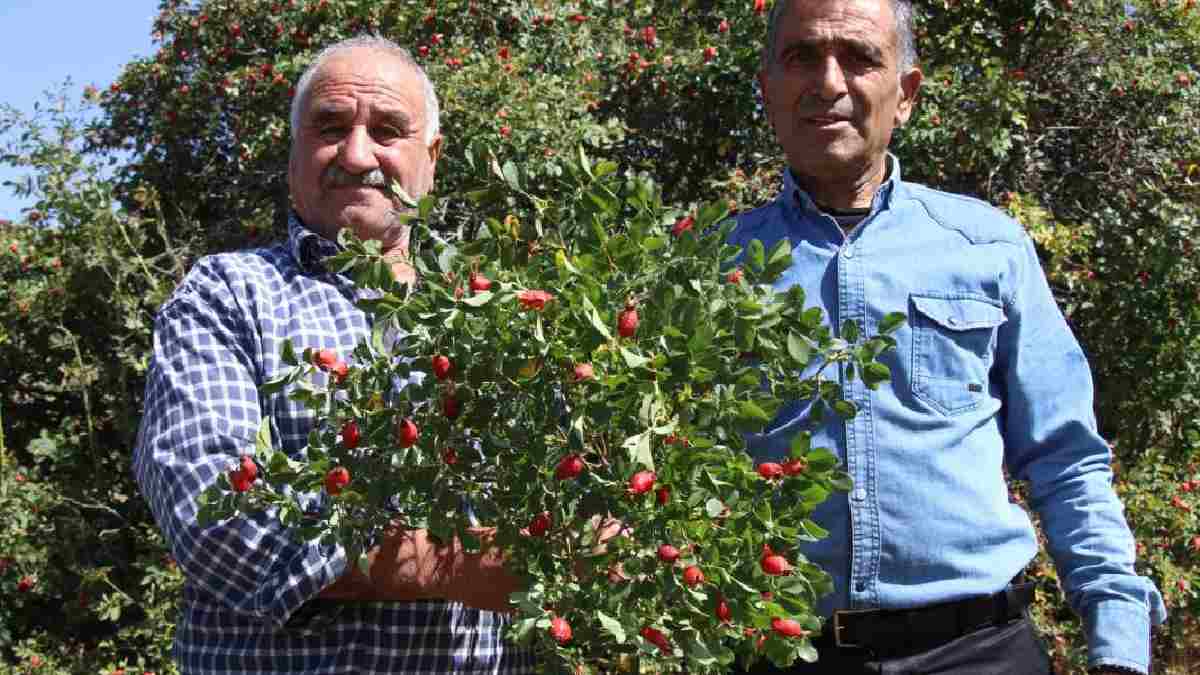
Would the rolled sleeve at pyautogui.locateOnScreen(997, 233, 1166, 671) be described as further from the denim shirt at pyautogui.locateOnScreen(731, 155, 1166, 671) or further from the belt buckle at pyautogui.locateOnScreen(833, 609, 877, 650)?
the belt buckle at pyautogui.locateOnScreen(833, 609, 877, 650)

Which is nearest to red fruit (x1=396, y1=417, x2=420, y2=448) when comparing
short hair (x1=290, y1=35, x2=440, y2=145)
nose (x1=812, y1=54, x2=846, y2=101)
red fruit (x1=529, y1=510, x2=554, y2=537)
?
red fruit (x1=529, y1=510, x2=554, y2=537)

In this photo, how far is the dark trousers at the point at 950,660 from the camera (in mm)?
1983

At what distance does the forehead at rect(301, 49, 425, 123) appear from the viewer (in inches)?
86.7

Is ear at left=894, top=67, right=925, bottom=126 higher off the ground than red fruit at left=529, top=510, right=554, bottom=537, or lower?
higher

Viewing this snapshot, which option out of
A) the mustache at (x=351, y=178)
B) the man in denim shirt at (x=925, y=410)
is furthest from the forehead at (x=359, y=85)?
the man in denim shirt at (x=925, y=410)

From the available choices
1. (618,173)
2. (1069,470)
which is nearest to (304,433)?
(1069,470)

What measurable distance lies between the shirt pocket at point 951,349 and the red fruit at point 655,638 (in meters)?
0.84

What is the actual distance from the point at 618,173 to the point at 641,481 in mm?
4534

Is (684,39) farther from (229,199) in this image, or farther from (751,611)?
(751,611)

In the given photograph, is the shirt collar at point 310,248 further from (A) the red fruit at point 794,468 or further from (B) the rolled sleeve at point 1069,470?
(B) the rolled sleeve at point 1069,470

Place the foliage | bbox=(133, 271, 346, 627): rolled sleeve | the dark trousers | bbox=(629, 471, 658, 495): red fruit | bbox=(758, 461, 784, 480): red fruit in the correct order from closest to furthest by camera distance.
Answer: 1. bbox=(629, 471, 658, 495): red fruit
2. bbox=(758, 461, 784, 480): red fruit
3. bbox=(133, 271, 346, 627): rolled sleeve
4. the dark trousers
5. the foliage

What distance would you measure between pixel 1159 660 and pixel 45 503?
15.7 ft

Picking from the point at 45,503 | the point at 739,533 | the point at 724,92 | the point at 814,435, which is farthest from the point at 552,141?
the point at 739,533

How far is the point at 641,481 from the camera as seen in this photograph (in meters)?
1.35
